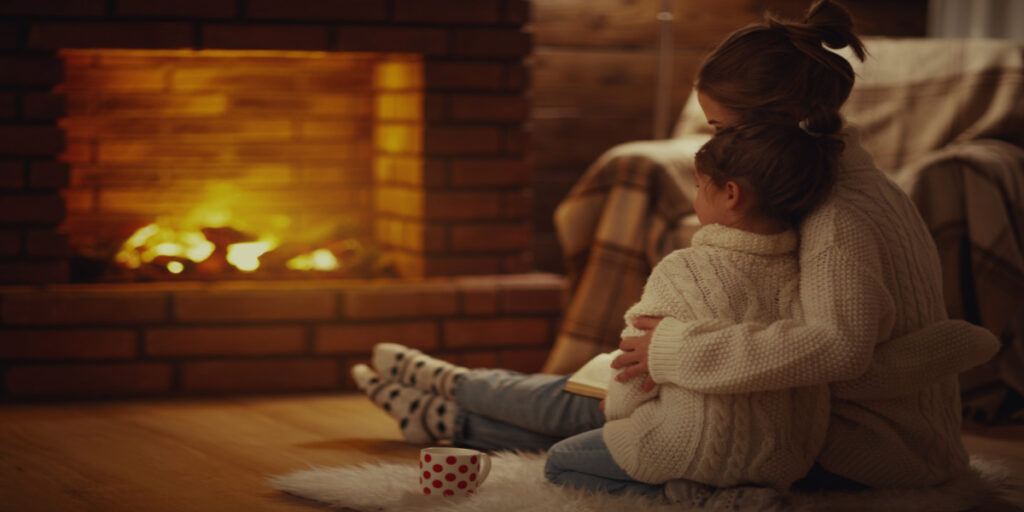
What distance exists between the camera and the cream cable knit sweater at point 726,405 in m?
1.50

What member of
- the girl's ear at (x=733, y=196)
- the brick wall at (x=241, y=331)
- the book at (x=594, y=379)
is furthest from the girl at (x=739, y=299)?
the brick wall at (x=241, y=331)

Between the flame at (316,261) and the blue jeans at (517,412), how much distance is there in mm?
895

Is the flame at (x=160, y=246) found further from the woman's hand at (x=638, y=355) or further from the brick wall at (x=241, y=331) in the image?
the woman's hand at (x=638, y=355)

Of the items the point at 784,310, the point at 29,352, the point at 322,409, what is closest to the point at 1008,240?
the point at 784,310

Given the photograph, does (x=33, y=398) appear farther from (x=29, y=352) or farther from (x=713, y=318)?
(x=713, y=318)

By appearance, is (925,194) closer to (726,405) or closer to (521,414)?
(521,414)

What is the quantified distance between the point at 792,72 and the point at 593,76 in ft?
6.21

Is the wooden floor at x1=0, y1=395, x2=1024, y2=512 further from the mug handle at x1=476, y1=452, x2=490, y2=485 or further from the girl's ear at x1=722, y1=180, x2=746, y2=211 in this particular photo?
the girl's ear at x1=722, y1=180, x2=746, y2=211

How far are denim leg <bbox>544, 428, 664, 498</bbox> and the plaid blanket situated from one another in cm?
93

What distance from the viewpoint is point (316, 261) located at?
2879 mm

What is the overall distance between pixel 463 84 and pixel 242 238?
2.13ft

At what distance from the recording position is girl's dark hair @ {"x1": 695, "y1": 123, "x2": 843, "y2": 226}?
4.97 ft

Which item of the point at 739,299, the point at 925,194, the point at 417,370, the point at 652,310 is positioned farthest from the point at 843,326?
the point at 925,194

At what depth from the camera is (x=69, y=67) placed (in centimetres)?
285
